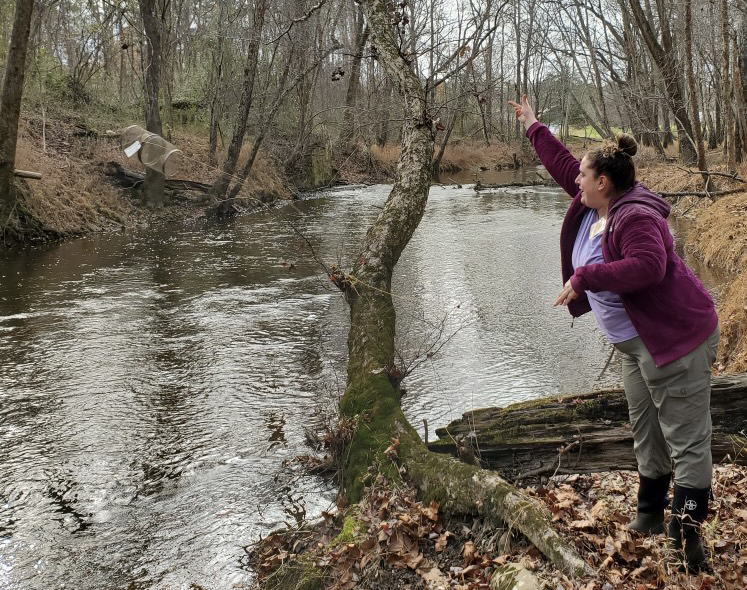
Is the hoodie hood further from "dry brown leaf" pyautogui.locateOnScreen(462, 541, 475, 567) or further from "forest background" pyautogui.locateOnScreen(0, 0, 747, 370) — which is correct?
"forest background" pyautogui.locateOnScreen(0, 0, 747, 370)

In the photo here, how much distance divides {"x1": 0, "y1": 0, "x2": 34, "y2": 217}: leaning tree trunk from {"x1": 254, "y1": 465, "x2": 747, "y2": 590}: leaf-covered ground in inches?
497

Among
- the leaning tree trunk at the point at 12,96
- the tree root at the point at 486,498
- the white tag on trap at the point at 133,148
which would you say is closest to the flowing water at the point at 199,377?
the tree root at the point at 486,498

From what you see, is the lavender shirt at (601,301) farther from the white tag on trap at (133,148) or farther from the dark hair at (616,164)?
the white tag on trap at (133,148)

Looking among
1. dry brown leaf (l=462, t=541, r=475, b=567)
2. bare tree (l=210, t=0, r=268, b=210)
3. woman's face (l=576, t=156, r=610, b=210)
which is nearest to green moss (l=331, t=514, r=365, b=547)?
dry brown leaf (l=462, t=541, r=475, b=567)

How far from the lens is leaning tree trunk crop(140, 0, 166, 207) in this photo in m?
19.6

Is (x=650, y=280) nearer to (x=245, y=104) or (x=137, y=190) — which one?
(x=245, y=104)

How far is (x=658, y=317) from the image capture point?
3211 millimetres

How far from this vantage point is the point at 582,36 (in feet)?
104

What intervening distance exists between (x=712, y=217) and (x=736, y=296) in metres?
6.09

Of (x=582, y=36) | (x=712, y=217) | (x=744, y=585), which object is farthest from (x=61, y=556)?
(x=582, y=36)

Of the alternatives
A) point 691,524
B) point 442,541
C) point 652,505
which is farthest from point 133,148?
point 691,524

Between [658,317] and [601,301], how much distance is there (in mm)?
342

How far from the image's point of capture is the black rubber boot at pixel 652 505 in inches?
140

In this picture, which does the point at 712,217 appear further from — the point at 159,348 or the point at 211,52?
the point at 211,52
